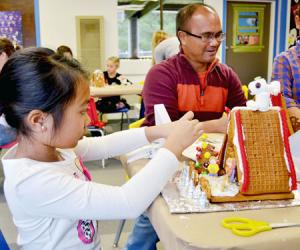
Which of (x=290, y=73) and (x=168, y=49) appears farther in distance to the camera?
(x=168, y=49)

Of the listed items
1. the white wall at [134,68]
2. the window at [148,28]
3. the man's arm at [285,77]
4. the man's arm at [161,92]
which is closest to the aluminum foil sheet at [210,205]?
the man's arm at [161,92]

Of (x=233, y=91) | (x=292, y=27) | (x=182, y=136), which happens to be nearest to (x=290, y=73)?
(x=233, y=91)

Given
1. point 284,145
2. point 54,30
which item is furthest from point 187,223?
point 54,30

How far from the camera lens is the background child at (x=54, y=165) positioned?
31.7 inches

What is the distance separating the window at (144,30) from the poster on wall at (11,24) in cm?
150

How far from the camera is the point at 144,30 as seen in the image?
244 inches

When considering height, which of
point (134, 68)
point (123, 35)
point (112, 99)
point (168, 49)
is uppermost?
point (123, 35)

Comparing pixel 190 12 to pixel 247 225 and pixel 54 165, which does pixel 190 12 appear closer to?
pixel 54 165

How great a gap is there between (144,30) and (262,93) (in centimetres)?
555

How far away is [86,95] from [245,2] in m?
6.17

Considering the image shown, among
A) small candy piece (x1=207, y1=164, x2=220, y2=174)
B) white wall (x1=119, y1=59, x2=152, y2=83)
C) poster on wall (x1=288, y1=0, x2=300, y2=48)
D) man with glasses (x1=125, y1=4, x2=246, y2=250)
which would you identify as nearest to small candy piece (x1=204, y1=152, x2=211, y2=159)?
small candy piece (x1=207, y1=164, x2=220, y2=174)

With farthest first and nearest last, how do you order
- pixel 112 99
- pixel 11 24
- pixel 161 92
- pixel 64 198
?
pixel 11 24
pixel 112 99
pixel 161 92
pixel 64 198

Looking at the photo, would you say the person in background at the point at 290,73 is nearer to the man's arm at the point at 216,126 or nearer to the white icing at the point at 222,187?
the man's arm at the point at 216,126

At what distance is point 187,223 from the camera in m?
0.72
